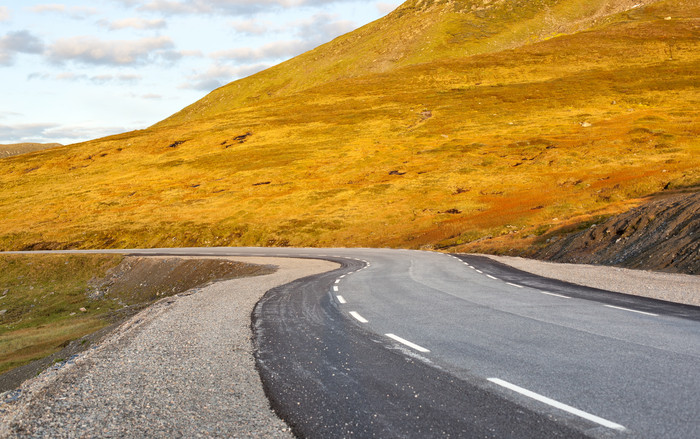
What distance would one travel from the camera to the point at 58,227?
6725cm

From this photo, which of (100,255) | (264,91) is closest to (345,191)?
(100,255)

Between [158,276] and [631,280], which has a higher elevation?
[631,280]

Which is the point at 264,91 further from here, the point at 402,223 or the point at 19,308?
the point at 19,308

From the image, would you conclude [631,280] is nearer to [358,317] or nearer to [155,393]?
[358,317]

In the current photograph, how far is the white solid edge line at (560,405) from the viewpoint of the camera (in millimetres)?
4707

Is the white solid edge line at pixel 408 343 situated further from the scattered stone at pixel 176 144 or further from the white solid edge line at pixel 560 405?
the scattered stone at pixel 176 144

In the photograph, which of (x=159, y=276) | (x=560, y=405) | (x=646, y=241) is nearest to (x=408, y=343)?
(x=560, y=405)

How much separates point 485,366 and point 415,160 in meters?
71.1

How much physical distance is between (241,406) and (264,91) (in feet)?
591

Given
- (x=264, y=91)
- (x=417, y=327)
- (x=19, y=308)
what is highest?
(x=264, y=91)

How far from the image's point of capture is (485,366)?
6.86 meters

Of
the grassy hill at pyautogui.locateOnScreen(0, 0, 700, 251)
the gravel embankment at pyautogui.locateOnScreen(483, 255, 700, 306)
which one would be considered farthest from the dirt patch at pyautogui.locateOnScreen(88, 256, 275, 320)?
the grassy hill at pyautogui.locateOnScreen(0, 0, 700, 251)

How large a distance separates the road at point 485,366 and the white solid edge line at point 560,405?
2cm

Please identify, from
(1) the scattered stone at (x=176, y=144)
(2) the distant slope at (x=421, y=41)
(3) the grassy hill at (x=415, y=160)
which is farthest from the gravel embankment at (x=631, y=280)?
(2) the distant slope at (x=421, y=41)
